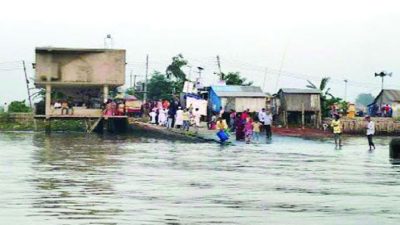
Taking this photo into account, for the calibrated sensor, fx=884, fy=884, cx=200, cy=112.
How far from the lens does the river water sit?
12.1m

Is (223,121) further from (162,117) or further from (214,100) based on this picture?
(214,100)

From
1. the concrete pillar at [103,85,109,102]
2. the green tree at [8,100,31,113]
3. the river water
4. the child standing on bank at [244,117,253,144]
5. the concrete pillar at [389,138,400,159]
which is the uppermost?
the concrete pillar at [103,85,109,102]

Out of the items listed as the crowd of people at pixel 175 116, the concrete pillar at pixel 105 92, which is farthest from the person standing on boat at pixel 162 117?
the concrete pillar at pixel 105 92

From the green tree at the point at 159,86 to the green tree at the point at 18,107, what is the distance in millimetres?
14887

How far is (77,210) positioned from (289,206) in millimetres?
3226

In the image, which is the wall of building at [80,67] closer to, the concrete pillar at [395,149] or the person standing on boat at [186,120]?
the person standing on boat at [186,120]

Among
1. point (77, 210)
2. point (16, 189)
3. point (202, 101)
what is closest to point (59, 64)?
point (202, 101)

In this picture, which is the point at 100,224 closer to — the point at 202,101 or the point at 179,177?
the point at 179,177

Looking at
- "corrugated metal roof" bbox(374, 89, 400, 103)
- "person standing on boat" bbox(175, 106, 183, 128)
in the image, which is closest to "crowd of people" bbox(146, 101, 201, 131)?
"person standing on boat" bbox(175, 106, 183, 128)

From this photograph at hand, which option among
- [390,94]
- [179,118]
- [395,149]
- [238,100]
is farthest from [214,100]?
[395,149]

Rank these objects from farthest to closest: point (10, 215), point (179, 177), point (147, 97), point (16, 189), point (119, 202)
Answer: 1. point (147, 97)
2. point (179, 177)
3. point (16, 189)
4. point (119, 202)
5. point (10, 215)

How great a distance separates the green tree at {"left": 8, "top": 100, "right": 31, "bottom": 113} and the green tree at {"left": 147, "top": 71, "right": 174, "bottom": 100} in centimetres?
1489

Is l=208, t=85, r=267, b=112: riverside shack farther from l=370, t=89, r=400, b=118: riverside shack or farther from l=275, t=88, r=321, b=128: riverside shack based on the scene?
l=370, t=89, r=400, b=118: riverside shack

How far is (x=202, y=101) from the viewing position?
57.4 metres
